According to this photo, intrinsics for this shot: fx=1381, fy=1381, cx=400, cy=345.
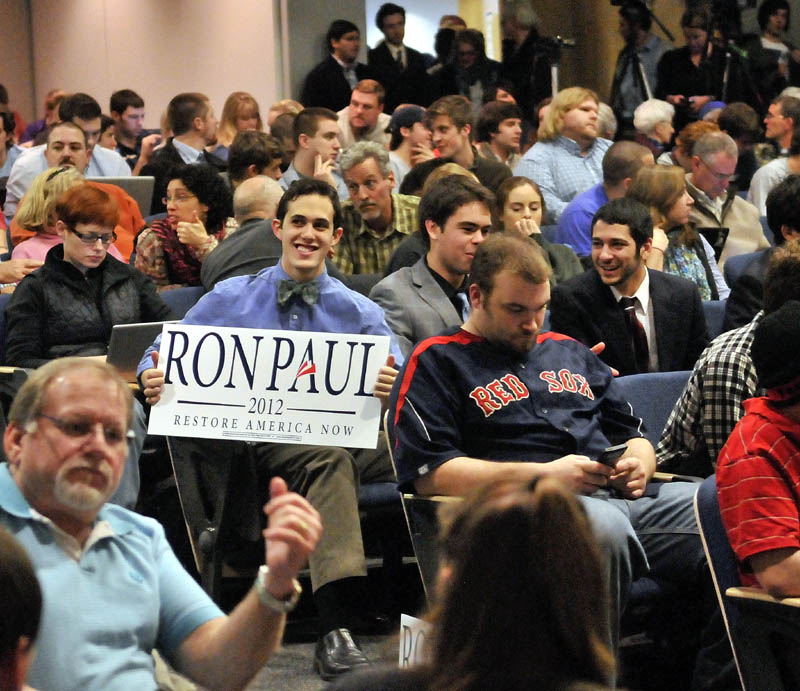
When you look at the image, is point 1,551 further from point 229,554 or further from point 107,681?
point 229,554

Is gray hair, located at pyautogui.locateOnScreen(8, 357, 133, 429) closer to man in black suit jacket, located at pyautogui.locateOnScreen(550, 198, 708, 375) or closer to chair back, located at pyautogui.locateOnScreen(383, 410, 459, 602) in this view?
chair back, located at pyautogui.locateOnScreen(383, 410, 459, 602)

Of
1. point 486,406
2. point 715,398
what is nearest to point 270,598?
point 486,406

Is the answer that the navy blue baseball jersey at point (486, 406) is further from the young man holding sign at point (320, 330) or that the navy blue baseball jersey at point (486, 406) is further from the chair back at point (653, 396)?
the young man holding sign at point (320, 330)

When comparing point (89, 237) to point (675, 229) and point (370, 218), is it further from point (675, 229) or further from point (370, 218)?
point (675, 229)

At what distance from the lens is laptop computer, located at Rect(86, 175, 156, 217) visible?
802 cm

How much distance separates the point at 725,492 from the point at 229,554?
1.97 m

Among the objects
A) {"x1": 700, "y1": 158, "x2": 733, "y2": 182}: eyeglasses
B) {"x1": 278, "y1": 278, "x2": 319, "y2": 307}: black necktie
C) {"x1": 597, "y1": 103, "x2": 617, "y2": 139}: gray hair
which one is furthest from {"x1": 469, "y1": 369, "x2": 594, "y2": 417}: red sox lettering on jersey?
{"x1": 597, "y1": 103, "x2": 617, "y2": 139}: gray hair

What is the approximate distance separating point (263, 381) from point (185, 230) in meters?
2.28

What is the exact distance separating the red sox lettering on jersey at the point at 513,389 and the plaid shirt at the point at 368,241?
8.82ft

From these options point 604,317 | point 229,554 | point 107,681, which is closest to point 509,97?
point 604,317

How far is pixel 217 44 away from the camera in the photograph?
12.7 metres

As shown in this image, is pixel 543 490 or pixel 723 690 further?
pixel 723 690

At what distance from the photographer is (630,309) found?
4.96m

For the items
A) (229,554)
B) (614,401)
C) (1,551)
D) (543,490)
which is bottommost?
(229,554)
